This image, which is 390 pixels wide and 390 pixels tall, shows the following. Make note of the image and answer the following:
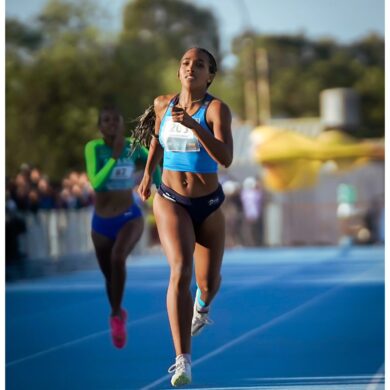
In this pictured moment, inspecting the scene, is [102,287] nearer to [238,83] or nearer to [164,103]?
[164,103]

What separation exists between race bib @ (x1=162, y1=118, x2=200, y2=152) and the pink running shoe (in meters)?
3.10

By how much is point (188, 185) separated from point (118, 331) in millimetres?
2971

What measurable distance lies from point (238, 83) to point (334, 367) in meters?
67.8

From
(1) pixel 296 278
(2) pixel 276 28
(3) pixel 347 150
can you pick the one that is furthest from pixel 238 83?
(1) pixel 296 278

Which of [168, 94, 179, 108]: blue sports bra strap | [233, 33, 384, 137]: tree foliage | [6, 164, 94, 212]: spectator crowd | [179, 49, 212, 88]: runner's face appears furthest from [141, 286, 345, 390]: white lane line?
[233, 33, 384, 137]: tree foliage

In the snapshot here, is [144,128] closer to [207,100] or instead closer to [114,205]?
[207,100]

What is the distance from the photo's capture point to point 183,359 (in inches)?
324

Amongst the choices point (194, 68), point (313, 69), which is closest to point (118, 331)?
point (194, 68)

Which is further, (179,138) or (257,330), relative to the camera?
(257,330)

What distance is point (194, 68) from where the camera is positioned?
8414 millimetres

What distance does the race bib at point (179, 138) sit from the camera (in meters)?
8.48

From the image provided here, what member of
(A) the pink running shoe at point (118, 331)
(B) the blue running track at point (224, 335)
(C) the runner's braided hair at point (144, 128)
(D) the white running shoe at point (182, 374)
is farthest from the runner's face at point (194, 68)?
(A) the pink running shoe at point (118, 331)

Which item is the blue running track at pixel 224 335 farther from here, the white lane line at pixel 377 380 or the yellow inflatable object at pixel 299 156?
the yellow inflatable object at pixel 299 156

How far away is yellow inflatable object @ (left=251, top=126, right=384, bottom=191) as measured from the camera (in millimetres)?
39031
